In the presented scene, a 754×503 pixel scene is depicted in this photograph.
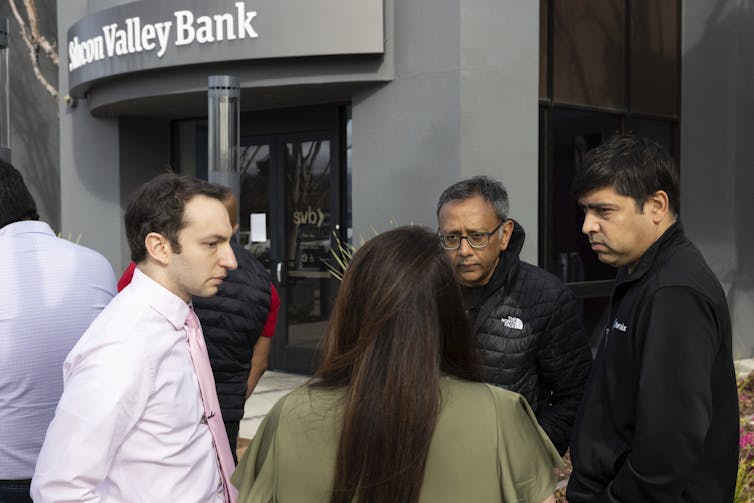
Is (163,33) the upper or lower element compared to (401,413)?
upper

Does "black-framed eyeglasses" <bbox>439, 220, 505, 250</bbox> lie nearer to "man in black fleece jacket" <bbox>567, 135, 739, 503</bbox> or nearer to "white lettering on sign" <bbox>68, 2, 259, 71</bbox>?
"man in black fleece jacket" <bbox>567, 135, 739, 503</bbox>

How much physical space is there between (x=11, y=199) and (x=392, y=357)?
1.95 metres

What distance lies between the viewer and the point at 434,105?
25.6 feet

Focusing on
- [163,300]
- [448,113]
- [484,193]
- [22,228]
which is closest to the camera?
[163,300]

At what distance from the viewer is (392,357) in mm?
1813

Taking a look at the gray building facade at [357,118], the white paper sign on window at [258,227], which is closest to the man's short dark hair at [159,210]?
the gray building facade at [357,118]

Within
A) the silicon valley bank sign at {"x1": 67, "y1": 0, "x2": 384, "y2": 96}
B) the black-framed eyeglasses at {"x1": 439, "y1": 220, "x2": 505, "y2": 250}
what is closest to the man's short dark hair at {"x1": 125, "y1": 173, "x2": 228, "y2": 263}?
the black-framed eyeglasses at {"x1": 439, "y1": 220, "x2": 505, "y2": 250}

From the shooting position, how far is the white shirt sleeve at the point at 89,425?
6.81ft

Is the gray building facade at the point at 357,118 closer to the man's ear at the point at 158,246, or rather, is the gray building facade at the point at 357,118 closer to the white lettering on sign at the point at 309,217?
the white lettering on sign at the point at 309,217

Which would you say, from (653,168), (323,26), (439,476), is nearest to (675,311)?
(653,168)

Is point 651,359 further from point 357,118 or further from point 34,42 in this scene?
point 34,42

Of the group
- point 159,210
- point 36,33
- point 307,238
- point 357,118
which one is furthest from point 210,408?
point 36,33

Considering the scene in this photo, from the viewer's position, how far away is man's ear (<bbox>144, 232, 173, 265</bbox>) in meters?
2.47

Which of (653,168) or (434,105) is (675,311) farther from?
(434,105)
